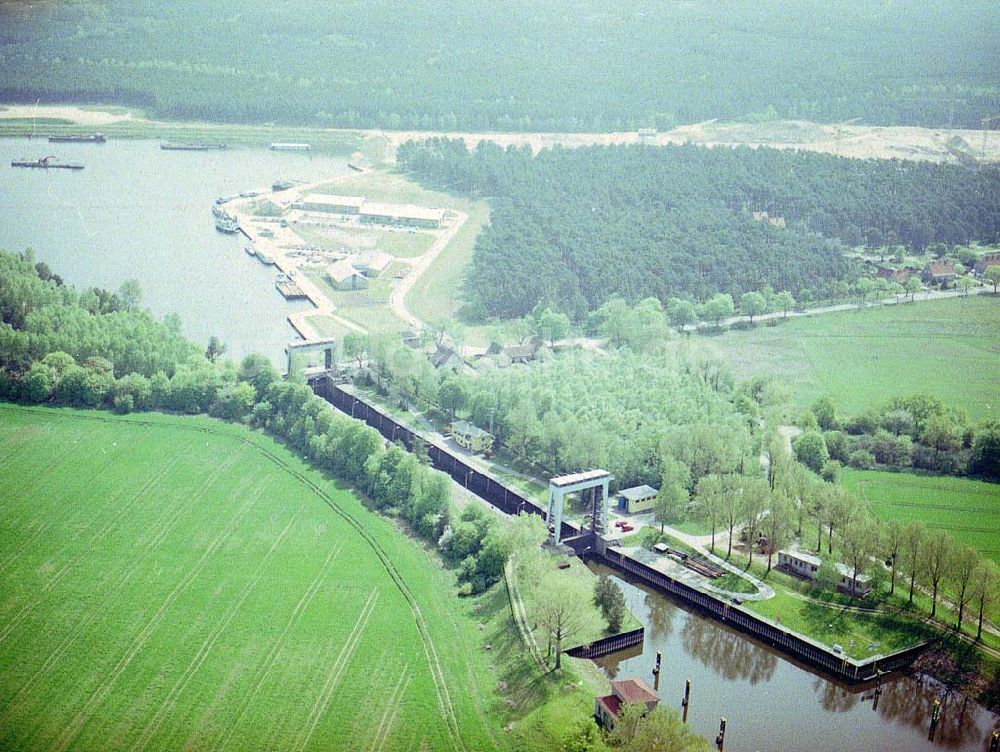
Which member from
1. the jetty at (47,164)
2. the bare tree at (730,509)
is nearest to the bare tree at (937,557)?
the bare tree at (730,509)

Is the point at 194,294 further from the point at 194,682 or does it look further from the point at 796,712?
the point at 796,712

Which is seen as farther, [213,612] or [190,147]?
[190,147]

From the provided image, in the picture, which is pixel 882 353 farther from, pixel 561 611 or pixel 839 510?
pixel 561 611

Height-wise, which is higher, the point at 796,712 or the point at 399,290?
the point at 399,290

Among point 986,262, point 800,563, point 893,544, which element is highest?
point 986,262

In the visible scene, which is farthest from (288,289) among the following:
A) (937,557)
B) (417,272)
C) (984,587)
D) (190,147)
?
(984,587)

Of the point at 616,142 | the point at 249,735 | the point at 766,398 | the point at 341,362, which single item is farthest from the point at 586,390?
the point at 616,142
